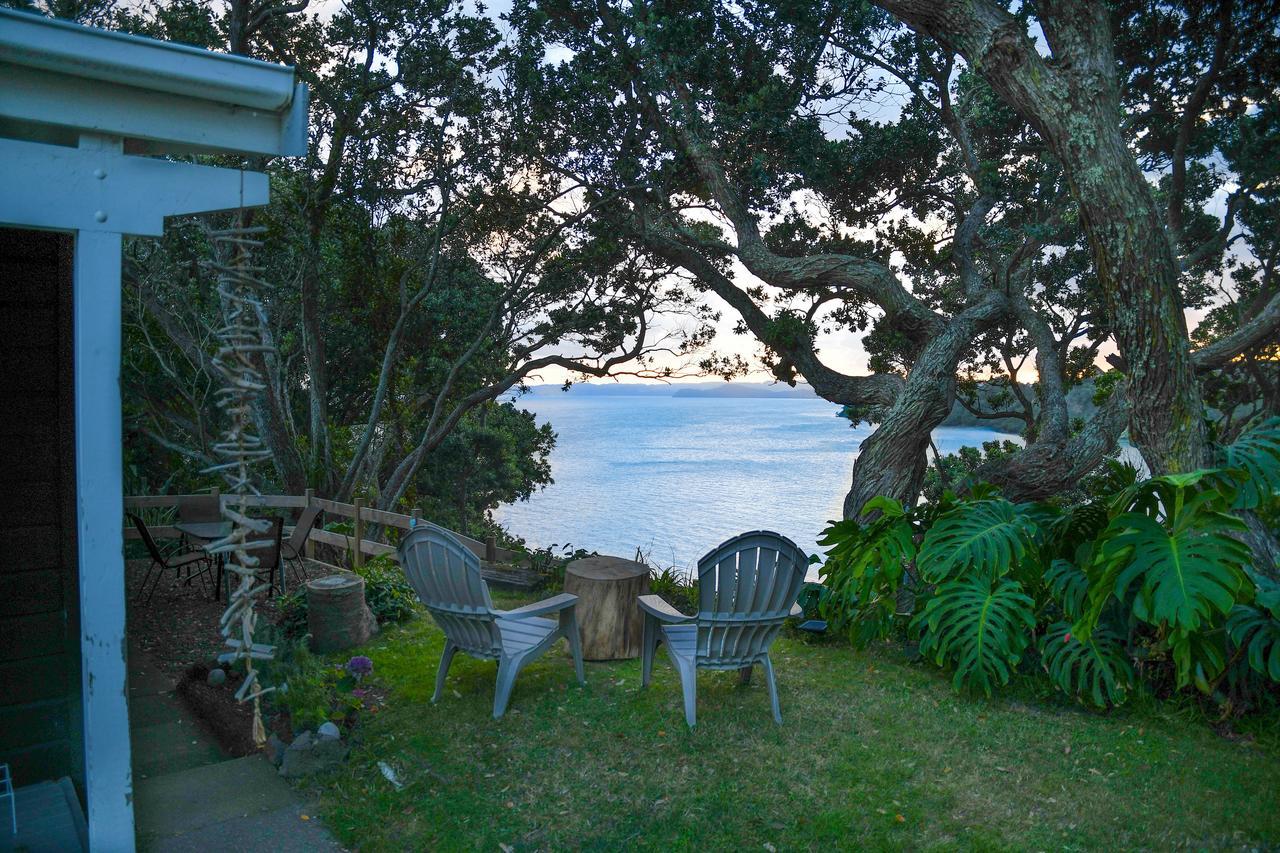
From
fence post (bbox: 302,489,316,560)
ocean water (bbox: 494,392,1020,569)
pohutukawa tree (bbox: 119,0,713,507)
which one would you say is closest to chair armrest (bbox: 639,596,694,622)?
fence post (bbox: 302,489,316,560)

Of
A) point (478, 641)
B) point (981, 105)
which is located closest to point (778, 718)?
point (478, 641)

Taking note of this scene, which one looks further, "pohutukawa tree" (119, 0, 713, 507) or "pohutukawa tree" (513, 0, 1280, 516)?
"pohutukawa tree" (119, 0, 713, 507)

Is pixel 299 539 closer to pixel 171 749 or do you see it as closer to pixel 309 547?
pixel 309 547

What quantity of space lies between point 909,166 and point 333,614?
27.8 ft

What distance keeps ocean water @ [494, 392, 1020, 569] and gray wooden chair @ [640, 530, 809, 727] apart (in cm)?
585

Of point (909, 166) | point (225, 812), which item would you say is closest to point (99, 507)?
point (225, 812)

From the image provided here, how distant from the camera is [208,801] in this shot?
3.26 metres

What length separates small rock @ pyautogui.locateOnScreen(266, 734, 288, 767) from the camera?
359 centimetres

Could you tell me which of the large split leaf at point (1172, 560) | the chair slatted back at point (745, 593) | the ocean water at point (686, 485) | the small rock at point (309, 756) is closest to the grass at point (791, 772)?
the small rock at point (309, 756)

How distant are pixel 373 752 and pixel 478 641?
2.61 feet

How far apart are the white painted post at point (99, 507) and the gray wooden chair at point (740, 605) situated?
2.64 metres

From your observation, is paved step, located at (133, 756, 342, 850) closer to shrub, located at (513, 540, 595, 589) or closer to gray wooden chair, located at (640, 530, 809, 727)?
gray wooden chair, located at (640, 530, 809, 727)

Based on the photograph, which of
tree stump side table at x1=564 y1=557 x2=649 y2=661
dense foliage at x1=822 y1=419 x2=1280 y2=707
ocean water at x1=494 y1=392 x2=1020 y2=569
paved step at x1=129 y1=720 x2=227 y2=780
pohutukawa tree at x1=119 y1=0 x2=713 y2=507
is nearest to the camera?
paved step at x1=129 y1=720 x2=227 y2=780

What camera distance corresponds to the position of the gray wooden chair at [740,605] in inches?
169
